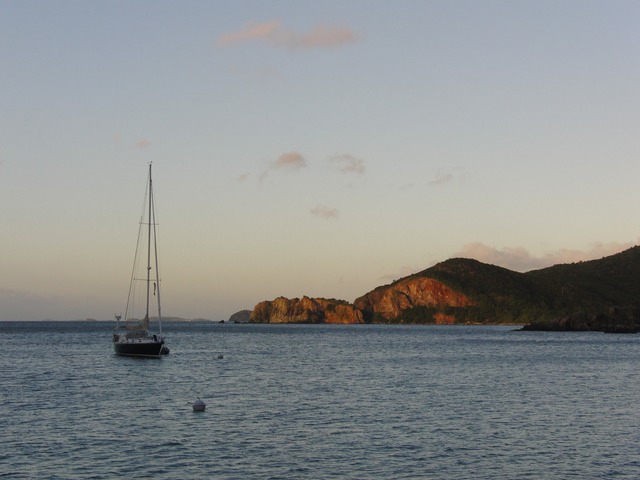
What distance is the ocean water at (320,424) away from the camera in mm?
34781

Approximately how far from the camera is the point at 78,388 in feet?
218

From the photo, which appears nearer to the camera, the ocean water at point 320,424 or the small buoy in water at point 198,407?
the ocean water at point 320,424

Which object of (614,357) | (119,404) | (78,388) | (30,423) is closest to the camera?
(30,423)

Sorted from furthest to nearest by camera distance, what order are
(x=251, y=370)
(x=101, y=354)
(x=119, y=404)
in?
(x=101, y=354) → (x=251, y=370) → (x=119, y=404)

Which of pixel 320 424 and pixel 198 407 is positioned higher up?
pixel 198 407

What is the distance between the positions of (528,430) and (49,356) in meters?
87.3

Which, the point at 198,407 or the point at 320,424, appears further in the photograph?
the point at 198,407

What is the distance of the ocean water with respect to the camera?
34781 millimetres

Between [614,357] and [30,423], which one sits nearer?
[30,423]

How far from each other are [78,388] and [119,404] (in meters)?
12.4

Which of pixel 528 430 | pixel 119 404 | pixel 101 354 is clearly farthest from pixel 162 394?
pixel 101 354

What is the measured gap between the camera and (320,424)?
4644 centimetres

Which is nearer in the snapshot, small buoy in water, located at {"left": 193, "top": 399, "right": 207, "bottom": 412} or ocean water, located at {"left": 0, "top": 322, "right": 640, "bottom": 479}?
ocean water, located at {"left": 0, "top": 322, "right": 640, "bottom": 479}

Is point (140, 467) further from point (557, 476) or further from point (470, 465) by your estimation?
point (557, 476)
